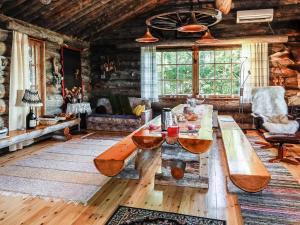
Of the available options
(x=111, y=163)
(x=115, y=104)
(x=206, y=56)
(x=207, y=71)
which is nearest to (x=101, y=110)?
(x=115, y=104)

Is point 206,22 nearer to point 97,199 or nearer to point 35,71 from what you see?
point 97,199

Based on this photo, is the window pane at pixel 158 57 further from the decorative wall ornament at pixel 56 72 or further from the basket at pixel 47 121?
the basket at pixel 47 121

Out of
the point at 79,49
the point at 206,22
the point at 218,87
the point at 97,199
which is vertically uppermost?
the point at 79,49

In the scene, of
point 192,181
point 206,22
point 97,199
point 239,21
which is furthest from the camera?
point 239,21

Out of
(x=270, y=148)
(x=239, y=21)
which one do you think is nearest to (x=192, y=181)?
(x=270, y=148)

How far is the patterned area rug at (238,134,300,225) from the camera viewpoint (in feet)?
7.30

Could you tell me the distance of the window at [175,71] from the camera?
6711mm

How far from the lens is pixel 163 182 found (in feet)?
9.75

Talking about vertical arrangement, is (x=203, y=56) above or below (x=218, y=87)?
above

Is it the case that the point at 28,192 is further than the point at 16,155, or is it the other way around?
the point at 16,155

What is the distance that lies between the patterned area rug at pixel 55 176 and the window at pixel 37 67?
59.7 inches

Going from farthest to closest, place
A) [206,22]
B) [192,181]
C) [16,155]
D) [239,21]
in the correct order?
[239,21] → [16,155] → [206,22] → [192,181]

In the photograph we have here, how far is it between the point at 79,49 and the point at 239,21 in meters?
3.85

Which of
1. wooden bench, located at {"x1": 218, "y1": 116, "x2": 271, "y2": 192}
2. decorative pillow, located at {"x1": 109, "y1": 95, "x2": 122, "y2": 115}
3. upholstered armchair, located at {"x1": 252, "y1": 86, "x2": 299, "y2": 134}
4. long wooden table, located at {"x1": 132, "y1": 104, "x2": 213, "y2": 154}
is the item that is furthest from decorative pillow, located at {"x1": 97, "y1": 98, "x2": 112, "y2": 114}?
wooden bench, located at {"x1": 218, "y1": 116, "x2": 271, "y2": 192}
